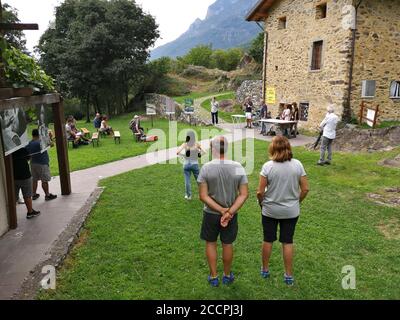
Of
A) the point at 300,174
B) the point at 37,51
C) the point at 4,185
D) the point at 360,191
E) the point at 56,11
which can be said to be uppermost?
the point at 56,11

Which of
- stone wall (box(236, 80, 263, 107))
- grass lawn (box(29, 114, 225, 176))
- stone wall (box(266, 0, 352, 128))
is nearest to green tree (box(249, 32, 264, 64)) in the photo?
stone wall (box(236, 80, 263, 107))

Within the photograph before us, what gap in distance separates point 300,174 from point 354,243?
214 cm

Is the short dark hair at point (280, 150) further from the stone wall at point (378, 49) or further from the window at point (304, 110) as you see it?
the window at point (304, 110)

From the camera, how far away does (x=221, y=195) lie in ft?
13.9

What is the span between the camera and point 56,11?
107ft

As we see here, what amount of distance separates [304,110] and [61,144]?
1351cm

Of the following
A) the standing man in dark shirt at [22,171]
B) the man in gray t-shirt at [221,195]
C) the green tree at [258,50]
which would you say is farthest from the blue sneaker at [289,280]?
the green tree at [258,50]

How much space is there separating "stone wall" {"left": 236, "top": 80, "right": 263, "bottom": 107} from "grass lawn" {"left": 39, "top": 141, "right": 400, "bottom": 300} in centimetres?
1897

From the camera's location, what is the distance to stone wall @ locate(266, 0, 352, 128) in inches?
630

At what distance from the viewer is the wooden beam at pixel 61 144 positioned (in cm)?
823

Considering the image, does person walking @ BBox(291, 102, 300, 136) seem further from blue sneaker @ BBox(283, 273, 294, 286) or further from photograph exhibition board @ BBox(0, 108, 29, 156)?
blue sneaker @ BBox(283, 273, 294, 286)

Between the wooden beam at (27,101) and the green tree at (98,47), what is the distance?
22.2m
